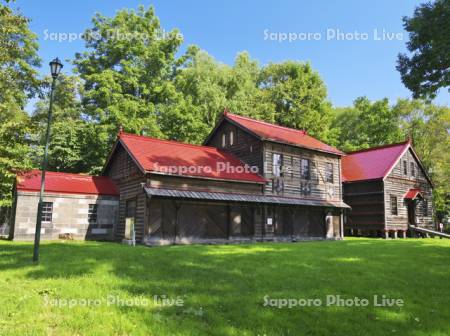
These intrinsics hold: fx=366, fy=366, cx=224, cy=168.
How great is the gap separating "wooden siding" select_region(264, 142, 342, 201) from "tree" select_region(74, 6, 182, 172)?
15836 millimetres

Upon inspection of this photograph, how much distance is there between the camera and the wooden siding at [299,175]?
26.2 m

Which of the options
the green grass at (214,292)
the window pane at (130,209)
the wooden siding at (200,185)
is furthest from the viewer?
the window pane at (130,209)

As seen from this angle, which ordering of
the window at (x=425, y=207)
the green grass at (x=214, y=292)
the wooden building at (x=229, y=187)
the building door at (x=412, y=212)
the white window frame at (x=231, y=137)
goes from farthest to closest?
1. the window at (x=425, y=207)
2. the building door at (x=412, y=212)
3. the white window frame at (x=231, y=137)
4. the wooden building at (x=229, y=187)
5. the green grass at (x=214, y=292)

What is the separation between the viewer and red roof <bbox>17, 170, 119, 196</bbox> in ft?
72.9

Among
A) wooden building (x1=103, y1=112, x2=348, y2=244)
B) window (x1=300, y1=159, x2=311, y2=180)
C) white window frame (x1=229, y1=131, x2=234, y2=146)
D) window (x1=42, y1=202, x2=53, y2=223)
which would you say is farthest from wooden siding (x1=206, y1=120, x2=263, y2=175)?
window (x1=42, y1=202, x2=53, y2=223)

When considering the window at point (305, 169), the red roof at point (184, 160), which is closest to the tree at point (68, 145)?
the red roof at point (184, 160)

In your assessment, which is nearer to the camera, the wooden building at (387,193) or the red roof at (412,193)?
the wooden building at (387,193)

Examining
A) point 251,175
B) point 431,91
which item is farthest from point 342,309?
point 251,175

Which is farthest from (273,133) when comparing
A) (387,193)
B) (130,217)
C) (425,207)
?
(425,207)

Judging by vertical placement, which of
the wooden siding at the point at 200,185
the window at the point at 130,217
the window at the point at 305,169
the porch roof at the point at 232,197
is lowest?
the window at the point at 130,217

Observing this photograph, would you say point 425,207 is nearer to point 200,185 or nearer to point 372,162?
point 372,162

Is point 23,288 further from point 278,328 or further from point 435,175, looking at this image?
point 435,175

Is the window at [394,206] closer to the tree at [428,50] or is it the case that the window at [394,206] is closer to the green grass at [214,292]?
the tree at [428,50]

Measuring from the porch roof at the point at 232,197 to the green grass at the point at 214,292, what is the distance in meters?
7.08
